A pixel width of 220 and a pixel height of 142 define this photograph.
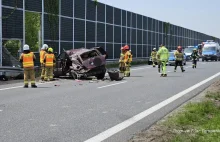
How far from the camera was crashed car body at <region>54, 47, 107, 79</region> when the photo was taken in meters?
19.2

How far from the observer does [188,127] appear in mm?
7293

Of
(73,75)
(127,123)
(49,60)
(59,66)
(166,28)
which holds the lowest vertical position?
(127,123)

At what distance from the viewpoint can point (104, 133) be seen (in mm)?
6965

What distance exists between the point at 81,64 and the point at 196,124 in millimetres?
12015

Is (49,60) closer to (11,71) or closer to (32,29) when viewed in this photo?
(11,71)

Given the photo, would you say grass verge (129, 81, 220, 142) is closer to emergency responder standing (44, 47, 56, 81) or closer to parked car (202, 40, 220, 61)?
emergency responder standing (44, 47, 56, 81)

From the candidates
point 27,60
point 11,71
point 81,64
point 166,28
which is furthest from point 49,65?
point 166,28

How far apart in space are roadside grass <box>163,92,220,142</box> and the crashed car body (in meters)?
9.67

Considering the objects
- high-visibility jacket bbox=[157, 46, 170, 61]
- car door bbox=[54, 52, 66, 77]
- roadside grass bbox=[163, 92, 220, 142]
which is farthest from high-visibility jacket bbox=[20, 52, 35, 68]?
high-visibility jacket bbox=[157, 46, 170, 61]

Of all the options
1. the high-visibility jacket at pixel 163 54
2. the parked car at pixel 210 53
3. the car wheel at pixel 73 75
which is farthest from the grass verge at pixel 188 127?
the parked car at pixel 210 53

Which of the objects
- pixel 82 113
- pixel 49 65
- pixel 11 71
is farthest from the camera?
pixel 11 71

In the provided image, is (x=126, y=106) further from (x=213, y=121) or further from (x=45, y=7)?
(x=45, y=7)

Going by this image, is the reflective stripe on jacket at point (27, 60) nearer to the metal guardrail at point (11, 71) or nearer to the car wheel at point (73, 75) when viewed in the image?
the metal guardrail at point (11, 71)

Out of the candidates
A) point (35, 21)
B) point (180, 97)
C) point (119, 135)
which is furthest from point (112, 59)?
point (119, 135)
